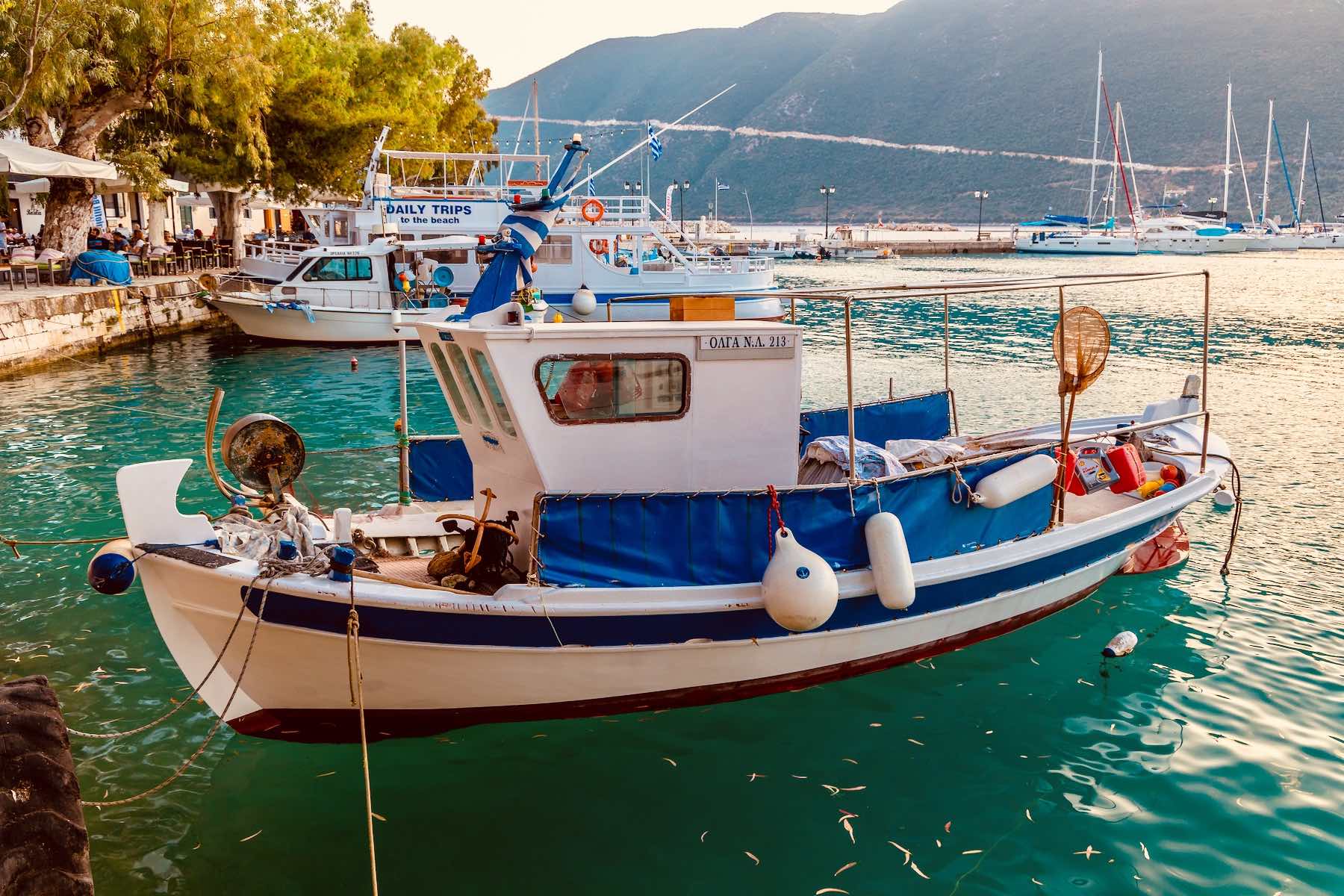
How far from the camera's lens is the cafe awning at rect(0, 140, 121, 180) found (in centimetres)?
2119

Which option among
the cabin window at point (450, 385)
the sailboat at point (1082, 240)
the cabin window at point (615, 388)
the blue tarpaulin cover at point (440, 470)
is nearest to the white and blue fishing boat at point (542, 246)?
the blue tarpaulin cover at point (440, 470)

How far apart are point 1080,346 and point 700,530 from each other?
3.82 m

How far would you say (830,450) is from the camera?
7992 millimetres

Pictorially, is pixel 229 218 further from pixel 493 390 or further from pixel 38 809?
pixel 38 809

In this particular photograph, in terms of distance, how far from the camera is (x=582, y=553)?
6535 millimetres

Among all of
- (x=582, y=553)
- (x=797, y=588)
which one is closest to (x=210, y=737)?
(x=582, y=553)

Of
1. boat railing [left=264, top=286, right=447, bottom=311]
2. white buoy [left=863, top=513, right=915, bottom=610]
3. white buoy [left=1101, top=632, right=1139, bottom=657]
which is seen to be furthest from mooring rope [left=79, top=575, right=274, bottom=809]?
boat railing [left=264, top=286, right=447, bottom=311]

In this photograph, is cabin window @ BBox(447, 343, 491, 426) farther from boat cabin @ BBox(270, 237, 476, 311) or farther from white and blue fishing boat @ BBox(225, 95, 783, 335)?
boat cabin @ BBox(270, 237, 476, 311)

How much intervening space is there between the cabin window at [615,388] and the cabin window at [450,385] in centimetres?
94

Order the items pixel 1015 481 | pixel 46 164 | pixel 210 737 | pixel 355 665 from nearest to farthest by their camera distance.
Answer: pixel 210 737, pixel 355 665, pixel 1015 481, pixel 46 164

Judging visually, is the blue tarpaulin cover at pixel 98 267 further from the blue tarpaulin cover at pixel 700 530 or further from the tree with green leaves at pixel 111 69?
the blue tarpaulin cover at pixel 700 530

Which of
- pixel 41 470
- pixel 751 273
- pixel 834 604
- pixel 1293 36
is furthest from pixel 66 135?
pixel 1293 36

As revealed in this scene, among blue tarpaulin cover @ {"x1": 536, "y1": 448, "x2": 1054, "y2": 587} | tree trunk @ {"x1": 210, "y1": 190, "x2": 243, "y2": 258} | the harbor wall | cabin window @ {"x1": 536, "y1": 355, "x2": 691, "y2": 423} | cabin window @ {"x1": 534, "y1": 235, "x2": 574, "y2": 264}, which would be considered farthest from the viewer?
tree trunk @ {"x1": 210, "y1": 190, "x2": 243, "y2": 258}

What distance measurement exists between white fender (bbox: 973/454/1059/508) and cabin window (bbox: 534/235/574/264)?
20.6 meters
